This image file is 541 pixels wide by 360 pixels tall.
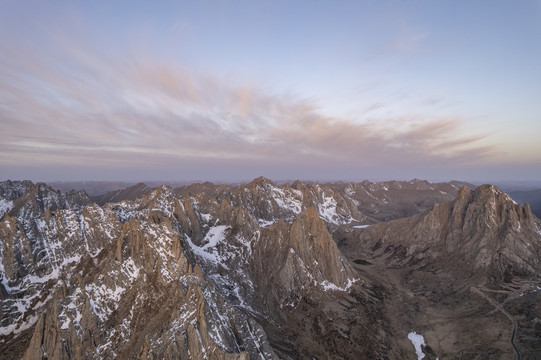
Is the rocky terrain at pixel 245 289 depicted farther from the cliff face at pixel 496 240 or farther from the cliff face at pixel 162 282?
the cliff face at pixel 496 240

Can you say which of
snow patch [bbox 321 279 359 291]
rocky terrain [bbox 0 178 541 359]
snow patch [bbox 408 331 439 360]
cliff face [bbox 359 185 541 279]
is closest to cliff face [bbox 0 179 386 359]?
rocky terrain [bbox 0 178 541 359]

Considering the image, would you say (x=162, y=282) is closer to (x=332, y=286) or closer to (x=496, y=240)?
(x=332, y=286)

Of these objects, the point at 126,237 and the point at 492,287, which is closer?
the point at 126,237

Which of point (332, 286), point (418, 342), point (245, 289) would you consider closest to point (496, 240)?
point (418, 342)

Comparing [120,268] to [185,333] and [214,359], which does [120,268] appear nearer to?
[185,333]

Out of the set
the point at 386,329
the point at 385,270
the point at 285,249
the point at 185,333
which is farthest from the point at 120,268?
the point at 385,270

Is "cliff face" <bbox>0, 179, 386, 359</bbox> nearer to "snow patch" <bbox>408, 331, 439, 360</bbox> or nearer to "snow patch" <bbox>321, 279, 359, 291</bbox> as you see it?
"snow patch" <bbox>321, 279, 359, 291</bbox>

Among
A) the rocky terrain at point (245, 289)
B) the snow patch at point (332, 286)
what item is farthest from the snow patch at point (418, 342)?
the snow patch at point (332, 286)

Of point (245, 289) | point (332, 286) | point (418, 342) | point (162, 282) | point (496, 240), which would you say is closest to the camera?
point (162, 282)

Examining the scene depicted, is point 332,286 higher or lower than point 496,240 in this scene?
lower
